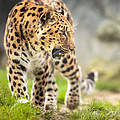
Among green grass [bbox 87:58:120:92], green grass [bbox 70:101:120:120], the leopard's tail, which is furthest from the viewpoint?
green grass [bbox 87:58:120:92]

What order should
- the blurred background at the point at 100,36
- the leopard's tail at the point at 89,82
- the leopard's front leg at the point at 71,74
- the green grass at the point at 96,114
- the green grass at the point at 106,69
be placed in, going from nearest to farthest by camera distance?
1. the green grass at the point at 96,114
2. the leopard's front leg at the point at 71,74
3. the leopard's tail at the point at 89,82
4. the green grass at the point at 106,69
5. the blurred background at the point at 100,36

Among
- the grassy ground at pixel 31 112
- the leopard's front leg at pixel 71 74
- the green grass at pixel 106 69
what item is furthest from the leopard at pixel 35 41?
the green grass at pixel 106 69

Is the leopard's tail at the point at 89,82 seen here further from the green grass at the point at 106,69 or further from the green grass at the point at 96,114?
the green grass at the point at 106,69

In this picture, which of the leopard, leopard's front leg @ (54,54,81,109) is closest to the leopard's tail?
leopard's front leg @ (54,54,81,109)

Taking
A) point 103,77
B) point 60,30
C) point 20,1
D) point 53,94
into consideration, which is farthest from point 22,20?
point 103,77

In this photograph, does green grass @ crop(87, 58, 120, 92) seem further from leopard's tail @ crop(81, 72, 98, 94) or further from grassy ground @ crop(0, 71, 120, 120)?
grassy ground @ crop(0, 71, 120, 120)

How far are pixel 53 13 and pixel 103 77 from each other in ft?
30.3

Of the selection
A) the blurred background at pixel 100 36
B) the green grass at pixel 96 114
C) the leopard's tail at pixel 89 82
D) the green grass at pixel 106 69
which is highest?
the blurred background at pixel 100 36

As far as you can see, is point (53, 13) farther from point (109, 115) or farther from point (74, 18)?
point (109, 115)

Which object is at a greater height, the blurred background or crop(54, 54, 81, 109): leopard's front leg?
the blurred background

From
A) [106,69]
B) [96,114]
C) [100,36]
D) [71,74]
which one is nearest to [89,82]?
[71,74]

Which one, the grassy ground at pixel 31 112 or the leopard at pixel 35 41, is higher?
the leopard at pixel 35 41

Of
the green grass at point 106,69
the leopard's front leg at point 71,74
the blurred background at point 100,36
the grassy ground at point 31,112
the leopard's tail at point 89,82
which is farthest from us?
the blurred background at point 100,36

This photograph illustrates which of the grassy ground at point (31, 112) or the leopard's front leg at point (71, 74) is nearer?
the grassy ground at point (31, 112)
